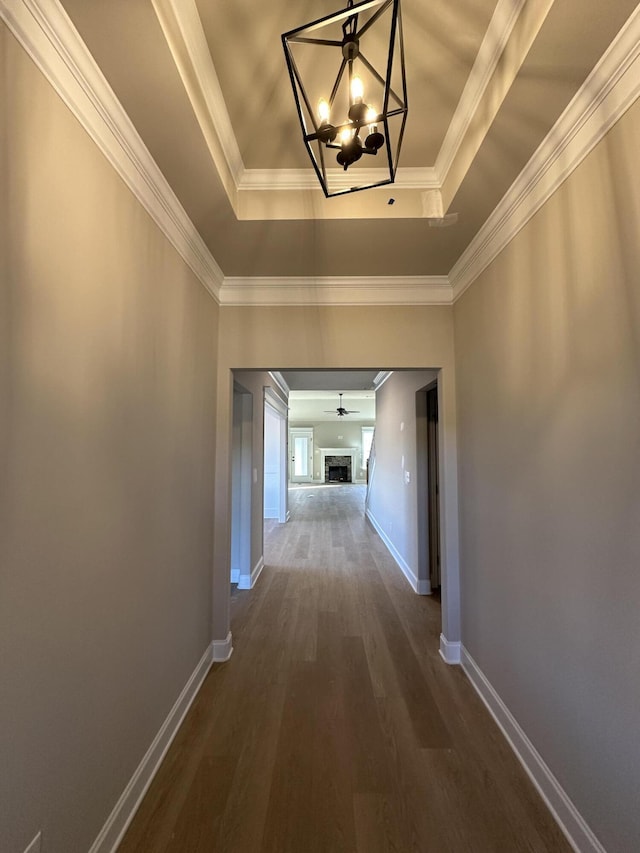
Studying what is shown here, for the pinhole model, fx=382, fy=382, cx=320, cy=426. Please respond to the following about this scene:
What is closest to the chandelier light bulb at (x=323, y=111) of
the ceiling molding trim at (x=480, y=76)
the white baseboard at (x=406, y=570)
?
the ceiling molding trim at (x=480, y=76)

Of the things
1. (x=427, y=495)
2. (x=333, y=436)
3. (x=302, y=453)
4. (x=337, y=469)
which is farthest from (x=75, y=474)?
(x=337, y=469)

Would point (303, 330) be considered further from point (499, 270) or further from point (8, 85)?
point (8, 85)

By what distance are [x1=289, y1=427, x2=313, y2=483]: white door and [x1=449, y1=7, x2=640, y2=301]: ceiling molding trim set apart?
14194mm

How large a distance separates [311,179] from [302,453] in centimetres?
1434

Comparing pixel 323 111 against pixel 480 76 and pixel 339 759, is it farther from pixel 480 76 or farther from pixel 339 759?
pixel 339 759

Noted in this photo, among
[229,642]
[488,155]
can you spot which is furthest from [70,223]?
[229,642]

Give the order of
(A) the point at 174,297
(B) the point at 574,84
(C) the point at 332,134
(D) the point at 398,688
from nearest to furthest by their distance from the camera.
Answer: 1. (C) the point at 332,134
2. (B) the point at 574,84
3. (A) the point at 174,297
4. (D) the point at 398,688

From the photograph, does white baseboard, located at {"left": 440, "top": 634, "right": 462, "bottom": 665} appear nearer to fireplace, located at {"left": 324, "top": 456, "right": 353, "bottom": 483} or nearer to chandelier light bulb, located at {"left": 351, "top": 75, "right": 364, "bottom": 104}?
chandelier light bulb, located at {"left": 351, "top": 75, "right": 364, "bottom": 104}

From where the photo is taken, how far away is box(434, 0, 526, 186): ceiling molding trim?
1.24 metres

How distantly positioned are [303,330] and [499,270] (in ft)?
4.18

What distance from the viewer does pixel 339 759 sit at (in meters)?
1.79

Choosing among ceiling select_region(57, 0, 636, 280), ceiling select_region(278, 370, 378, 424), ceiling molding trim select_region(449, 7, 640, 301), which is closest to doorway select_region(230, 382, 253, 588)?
ceiling select_region(278, 370, 378, 424)

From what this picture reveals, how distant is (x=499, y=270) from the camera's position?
6.53 feet

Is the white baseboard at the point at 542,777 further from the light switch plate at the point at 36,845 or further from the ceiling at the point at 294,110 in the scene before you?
the ceiling at the point at 294,110
